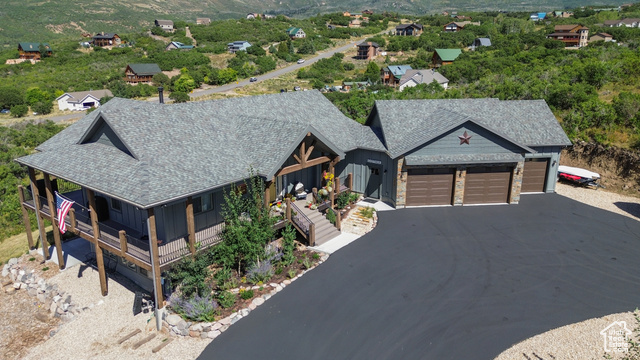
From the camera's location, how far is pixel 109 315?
53.7 feet

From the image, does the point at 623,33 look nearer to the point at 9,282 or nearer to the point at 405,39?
the point at 405,39

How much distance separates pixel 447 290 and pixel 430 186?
27.8 feet

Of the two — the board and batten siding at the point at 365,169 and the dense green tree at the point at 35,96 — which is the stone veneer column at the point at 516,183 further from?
the dense green tree at the point at 35,96

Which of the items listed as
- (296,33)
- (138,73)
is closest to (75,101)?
(138,73)

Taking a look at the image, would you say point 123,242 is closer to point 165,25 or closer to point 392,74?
point 392,74

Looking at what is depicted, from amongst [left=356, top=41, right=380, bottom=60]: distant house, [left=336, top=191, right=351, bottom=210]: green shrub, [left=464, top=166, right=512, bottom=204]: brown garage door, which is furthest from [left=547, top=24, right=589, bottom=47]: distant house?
[left=336, top=191, right=351, bottom=210]: green shrub

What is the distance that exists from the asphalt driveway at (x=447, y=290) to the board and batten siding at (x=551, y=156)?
374 centimetres

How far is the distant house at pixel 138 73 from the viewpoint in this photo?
8075 cm

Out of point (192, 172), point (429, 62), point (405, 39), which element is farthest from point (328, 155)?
point (405, 39)

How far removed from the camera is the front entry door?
23.9 m

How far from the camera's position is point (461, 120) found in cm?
2203

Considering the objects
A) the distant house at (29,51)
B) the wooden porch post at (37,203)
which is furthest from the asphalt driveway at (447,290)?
the distant house at (29,51)

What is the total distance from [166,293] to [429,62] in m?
88.5

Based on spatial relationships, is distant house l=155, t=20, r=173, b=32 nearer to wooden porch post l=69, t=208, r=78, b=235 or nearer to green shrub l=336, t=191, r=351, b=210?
green shrub l=336, t=191, r=351, b=210
